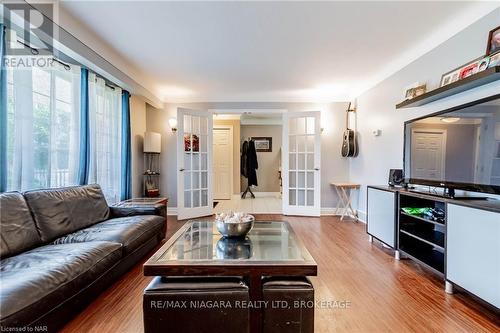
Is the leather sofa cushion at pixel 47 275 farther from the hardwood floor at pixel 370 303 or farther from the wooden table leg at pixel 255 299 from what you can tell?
the wooden table leg at pixel 255 299

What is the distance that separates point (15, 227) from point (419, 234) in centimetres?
336

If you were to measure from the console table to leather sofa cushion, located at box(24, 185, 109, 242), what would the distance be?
124 inches

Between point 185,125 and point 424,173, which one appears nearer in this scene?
point 424,173

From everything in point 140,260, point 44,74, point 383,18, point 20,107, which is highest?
point 383,18

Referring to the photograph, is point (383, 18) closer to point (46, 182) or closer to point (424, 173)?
point (424, 173)

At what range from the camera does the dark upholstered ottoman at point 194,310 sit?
1.26 m

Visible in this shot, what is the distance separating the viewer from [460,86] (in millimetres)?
2047

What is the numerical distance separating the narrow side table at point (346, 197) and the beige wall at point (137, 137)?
353cm

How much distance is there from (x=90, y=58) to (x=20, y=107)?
870 mm

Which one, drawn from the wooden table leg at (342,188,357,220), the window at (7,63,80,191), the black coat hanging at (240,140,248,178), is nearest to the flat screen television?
the wooden table leg at (342,188,357,220)

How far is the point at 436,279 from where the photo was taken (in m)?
2.15

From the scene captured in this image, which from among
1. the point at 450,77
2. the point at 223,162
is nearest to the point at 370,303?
the point at 450,77

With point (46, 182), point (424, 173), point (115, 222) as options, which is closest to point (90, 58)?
point (46, 182)

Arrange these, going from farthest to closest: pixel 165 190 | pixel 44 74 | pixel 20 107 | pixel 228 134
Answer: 1. pixel 228 134
2. pixel 165 190
3. pixel 44 74
4. pixel 20 107
